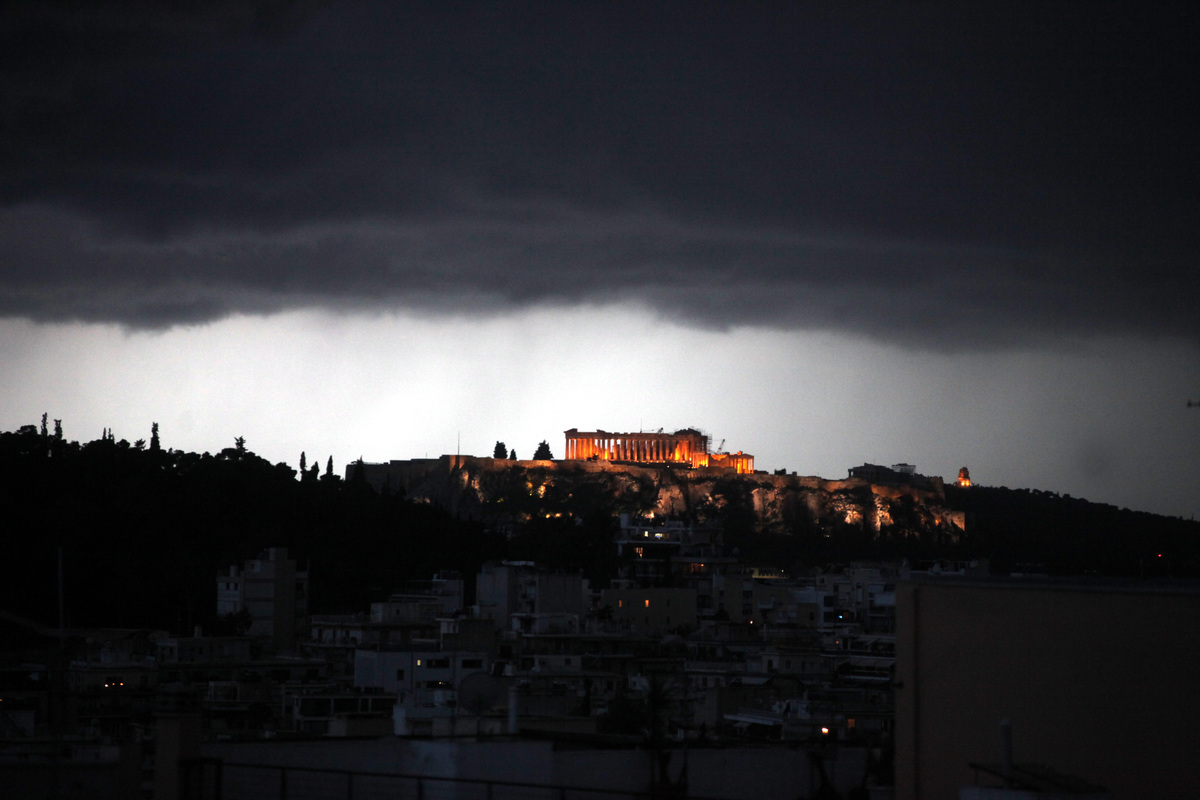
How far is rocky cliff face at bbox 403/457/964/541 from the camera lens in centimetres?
12525

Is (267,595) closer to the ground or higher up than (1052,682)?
closer to the ground

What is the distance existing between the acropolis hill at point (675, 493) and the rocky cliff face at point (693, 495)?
0.08 metres

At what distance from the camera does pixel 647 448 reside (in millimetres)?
142250

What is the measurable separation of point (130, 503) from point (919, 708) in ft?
150

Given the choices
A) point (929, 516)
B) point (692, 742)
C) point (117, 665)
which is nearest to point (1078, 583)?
point (692, 742)

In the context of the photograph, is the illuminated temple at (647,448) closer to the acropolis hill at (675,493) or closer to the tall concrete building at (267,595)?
the acropolis hill at (675,493)

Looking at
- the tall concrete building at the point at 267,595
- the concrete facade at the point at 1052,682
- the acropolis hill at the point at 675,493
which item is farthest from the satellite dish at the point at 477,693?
the acropolis hill at the point at 675,493

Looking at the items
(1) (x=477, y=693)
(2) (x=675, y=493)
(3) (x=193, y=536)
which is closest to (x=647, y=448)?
(2) (x=675, y=493)

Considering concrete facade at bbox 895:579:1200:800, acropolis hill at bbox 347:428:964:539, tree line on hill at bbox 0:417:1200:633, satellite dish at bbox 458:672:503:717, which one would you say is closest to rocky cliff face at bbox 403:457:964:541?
acropolis hill at bbox 347:428:964:539

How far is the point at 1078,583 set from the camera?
11203 millimetres

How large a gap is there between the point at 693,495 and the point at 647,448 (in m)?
13.3

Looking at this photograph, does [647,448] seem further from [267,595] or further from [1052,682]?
[1052,682]

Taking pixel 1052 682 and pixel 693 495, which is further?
pixel 693 495

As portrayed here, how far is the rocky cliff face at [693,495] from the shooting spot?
411ft
